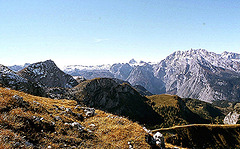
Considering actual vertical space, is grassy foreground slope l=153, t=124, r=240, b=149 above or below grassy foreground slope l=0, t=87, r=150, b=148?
below

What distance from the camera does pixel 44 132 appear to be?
16.4 meters

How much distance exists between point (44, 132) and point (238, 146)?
185098 mm

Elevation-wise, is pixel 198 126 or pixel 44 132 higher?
pixel 44 132

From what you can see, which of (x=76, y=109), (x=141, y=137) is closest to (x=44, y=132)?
(x=141, y=137)

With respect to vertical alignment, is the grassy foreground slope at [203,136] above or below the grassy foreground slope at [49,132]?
below

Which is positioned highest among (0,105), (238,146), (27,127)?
(0,105)

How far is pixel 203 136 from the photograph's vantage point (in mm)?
131375

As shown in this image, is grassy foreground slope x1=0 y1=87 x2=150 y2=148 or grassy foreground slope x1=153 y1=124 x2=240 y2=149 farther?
grassy foreground slope x1=153 y1=124 x2=240 y2=149

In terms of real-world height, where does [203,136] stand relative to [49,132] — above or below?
below

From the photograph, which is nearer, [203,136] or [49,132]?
[49,132]

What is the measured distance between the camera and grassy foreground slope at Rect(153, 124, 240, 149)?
12631 cm

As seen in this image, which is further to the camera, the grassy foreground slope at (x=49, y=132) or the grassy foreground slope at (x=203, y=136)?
the grassy foreground slope at (x=203, y=136)

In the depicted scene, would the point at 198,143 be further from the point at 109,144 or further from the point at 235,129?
the point at 109,144

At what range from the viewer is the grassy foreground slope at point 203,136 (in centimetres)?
12631
